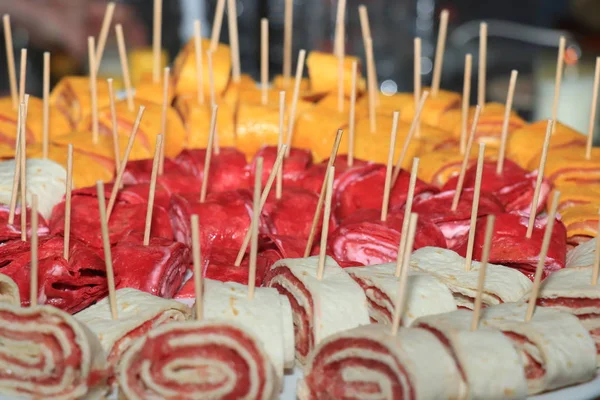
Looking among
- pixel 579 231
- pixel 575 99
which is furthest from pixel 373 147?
pixel 575 99

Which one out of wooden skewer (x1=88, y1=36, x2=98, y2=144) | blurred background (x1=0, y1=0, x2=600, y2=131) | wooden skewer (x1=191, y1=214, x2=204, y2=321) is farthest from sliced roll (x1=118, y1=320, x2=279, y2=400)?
blurred background (x1=0, y1=0, x2=600, y2=131)

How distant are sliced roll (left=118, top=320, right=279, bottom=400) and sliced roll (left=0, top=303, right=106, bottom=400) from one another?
0.35 ft

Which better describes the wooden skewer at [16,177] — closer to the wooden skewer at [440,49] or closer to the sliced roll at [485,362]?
the sliced roll at [485,362]

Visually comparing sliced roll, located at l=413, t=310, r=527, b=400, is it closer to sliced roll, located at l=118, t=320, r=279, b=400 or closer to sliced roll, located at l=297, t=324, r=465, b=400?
sliced roll, located at l=297, t=324, r=465, b=400

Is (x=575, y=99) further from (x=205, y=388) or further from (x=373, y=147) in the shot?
(x=205, y=388)

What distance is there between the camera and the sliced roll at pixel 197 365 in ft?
6.79

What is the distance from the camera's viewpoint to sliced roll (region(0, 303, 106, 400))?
6.88ft

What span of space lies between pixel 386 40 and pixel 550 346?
4.89m

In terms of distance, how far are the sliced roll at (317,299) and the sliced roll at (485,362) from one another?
0.29 meters

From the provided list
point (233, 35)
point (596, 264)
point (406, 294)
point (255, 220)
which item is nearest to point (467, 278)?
point (406, 294)

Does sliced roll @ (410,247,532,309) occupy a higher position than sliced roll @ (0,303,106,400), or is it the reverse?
sliced roll @ (410,247,532,309)

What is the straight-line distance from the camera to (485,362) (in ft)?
6.77

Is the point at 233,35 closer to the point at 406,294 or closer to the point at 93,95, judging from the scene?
the point at 93,95

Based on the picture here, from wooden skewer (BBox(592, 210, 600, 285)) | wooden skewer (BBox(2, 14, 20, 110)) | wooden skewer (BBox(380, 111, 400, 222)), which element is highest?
wooden skewer (BBox(2, 14, 20, 110))
